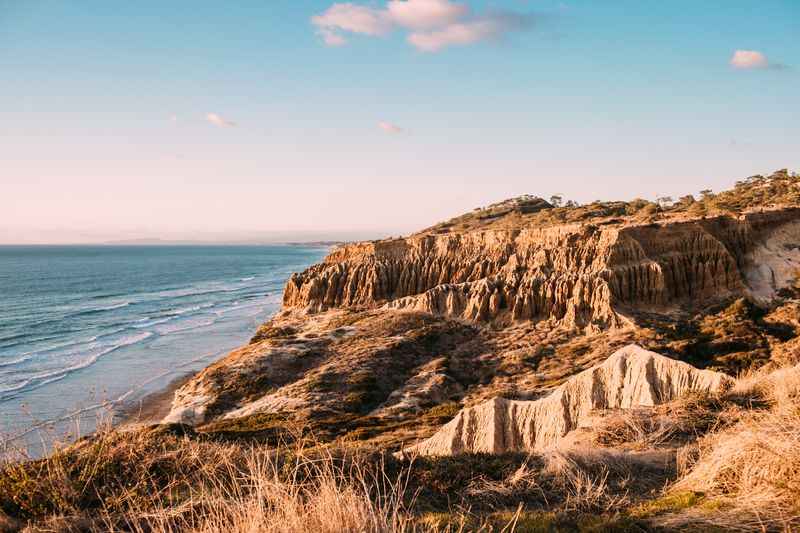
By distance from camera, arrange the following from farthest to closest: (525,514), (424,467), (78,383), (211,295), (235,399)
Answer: (211,295) < (78,383) < (235,399) < (424,467) < (525,514)

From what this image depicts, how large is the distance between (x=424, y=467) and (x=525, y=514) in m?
2.78

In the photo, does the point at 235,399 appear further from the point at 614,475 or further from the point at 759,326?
the point at 759,326

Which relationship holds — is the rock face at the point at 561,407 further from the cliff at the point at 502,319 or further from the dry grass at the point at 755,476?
the dry grass at the point at 755,476

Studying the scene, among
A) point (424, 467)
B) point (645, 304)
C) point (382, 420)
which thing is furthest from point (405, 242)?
point (424, 467)

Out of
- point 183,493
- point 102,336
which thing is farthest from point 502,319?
point 102,336

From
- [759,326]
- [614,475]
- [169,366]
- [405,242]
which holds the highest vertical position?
[405,242]

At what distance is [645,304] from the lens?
4091 centimetres

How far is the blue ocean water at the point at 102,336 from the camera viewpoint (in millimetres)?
37094

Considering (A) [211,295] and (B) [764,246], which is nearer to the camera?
(B) [764,246]

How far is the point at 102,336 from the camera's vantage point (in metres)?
58.5

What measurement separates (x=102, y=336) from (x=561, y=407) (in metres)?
55.3

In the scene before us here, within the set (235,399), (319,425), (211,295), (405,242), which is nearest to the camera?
(319,425)

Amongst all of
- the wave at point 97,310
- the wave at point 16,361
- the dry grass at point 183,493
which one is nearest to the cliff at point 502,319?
the dry grass at point 183,493

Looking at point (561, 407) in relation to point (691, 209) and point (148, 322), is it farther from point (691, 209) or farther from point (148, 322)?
point (148, 322)
